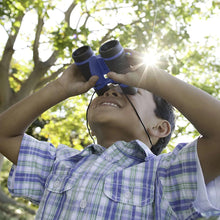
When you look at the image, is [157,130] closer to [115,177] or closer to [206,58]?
[115,177]

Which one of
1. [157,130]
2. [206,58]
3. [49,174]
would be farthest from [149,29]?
[49,174]

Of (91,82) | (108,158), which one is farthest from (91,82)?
(108,158)

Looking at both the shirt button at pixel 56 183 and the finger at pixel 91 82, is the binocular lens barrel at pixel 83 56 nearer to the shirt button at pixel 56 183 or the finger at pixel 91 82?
the finger at pixel 91 82

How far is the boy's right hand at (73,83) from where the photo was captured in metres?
1.49

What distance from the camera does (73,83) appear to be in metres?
1.54

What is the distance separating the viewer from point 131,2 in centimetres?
531

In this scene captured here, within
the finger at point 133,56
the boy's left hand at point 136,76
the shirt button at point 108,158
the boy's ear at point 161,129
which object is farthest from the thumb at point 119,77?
the boy's ear at point 161,129

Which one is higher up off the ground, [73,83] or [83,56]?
[83,56]

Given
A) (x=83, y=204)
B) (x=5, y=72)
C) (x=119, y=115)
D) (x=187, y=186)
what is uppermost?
(x=119, y=115)

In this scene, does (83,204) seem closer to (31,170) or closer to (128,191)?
(128,191)

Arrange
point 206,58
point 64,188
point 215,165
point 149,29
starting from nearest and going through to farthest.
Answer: point 215,165 < point 64,188 < point 149,29 < point 206,58

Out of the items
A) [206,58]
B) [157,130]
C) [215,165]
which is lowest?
[206,58]

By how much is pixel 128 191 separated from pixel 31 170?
20.4 inches

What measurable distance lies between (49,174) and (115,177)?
0.40 m
